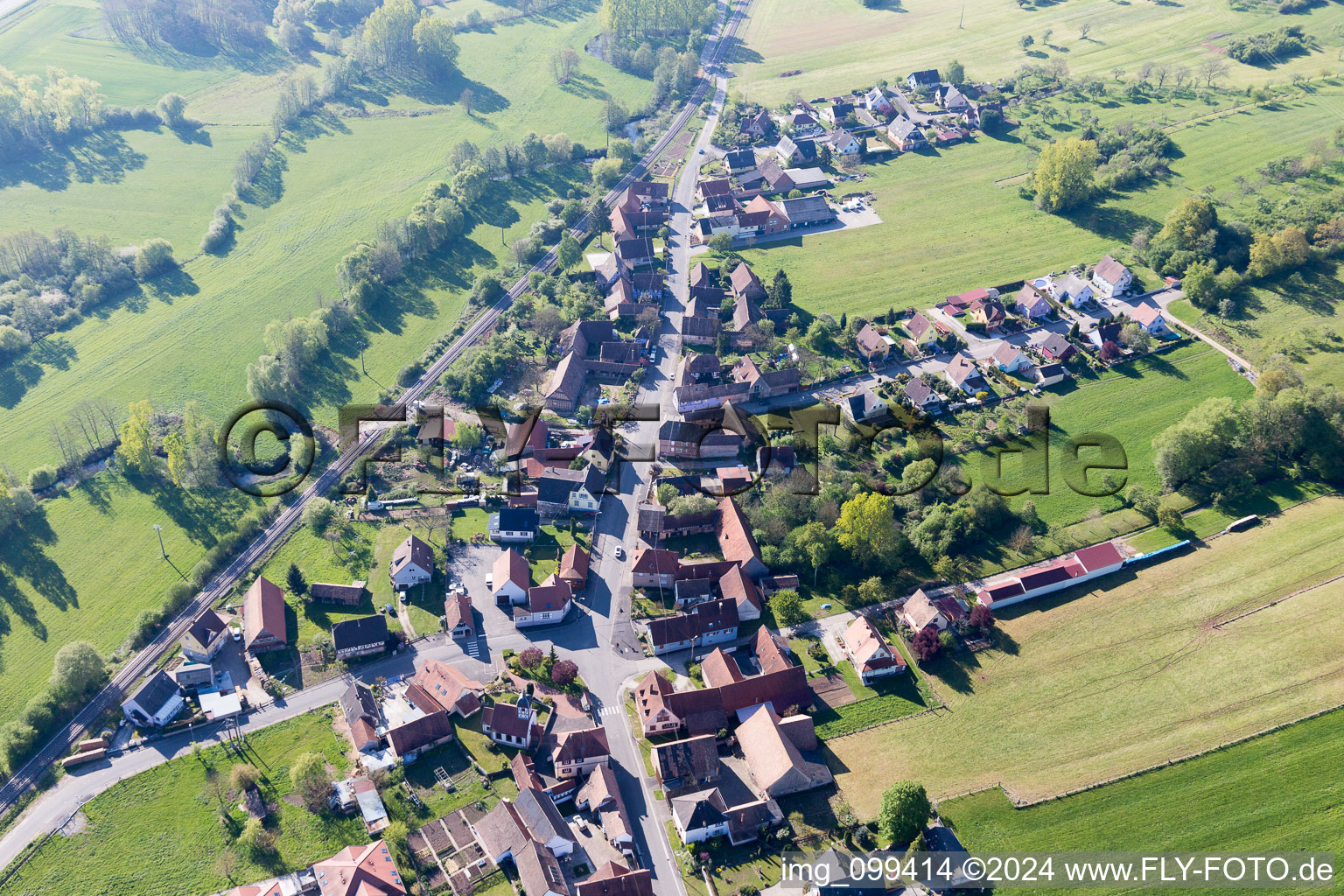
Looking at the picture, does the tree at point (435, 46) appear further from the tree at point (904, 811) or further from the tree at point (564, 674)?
the tree at point (904, 811)

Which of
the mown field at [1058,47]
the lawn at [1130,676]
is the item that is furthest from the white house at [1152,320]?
the mown field at [1058,47]

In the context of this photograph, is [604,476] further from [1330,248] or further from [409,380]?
[1330,248]

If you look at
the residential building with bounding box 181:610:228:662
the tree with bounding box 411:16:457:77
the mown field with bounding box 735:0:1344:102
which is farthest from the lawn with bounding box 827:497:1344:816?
the tree with bounding box 411:16:457:77

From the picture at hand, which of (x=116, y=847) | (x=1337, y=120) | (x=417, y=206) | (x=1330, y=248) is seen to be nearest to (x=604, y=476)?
(x=116, y=847)

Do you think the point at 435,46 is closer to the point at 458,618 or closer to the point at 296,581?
the point at 296,581

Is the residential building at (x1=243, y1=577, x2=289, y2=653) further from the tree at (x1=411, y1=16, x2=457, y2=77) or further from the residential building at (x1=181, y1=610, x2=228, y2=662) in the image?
the tree at (x1=411, y1=16, x2=457, y2=77)
